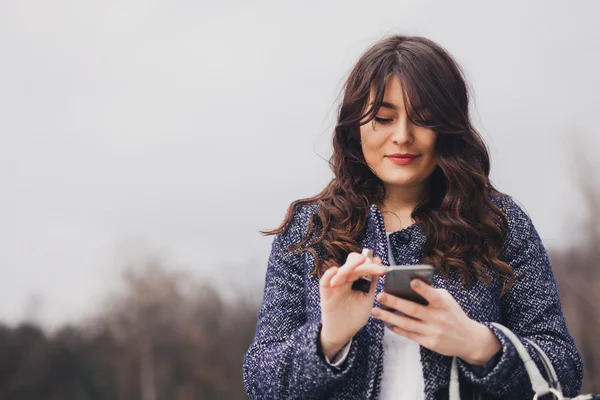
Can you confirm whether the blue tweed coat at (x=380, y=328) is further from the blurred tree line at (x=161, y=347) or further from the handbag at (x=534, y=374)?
the blurred tree line at (x=161, y=347)

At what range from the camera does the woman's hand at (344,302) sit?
1691 millimetres

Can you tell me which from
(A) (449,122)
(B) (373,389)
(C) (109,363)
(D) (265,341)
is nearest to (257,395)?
(D) (265,341)

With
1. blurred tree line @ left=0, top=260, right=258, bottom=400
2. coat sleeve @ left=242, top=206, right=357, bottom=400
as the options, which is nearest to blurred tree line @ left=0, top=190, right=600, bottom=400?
blurred tree line @ left=0, top=260, right=258, bottom=400

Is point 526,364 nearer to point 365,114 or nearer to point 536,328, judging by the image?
point 536,328

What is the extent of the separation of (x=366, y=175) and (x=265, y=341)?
23.8 inches

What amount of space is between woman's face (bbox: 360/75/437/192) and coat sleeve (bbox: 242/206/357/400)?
32 cm

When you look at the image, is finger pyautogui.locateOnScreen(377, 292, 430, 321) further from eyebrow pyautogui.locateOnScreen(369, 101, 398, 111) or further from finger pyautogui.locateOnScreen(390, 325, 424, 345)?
eyebrow pyautogui.locateOnScreen(369, 101, 398, 111)

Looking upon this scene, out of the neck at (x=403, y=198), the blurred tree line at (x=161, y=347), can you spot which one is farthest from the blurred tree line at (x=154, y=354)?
the neck at (x=403, y=198)

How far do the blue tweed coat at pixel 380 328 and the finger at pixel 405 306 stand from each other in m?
0.20

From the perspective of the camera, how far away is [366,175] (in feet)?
7.59

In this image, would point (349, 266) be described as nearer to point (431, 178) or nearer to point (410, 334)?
point (410, 334)

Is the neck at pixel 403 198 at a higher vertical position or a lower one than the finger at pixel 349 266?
higher

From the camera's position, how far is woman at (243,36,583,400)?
186 cm

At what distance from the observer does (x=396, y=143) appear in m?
2.08
